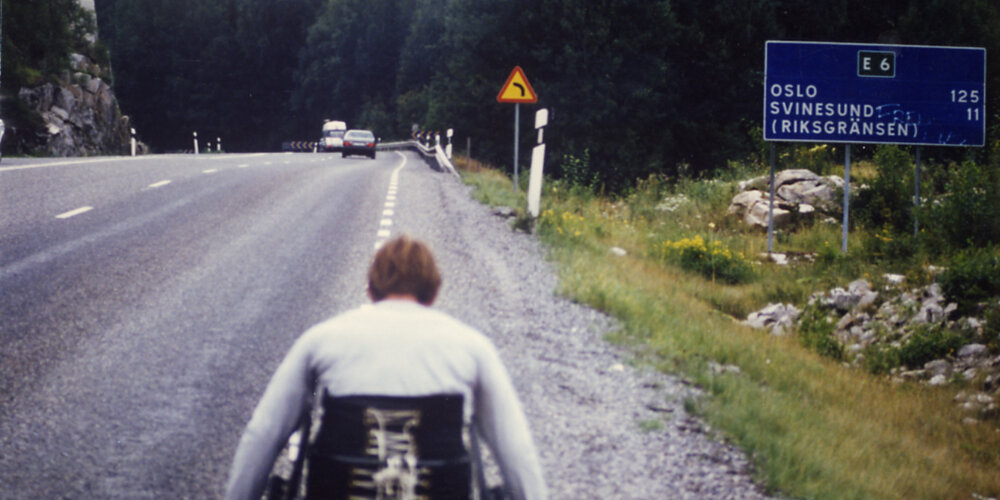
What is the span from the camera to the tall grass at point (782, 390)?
550 centimetres

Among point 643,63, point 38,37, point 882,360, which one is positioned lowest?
point 882,360

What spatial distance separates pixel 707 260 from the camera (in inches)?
619

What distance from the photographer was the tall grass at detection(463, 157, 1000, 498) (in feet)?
18.1

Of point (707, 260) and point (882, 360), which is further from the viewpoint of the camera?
point (707, 260)

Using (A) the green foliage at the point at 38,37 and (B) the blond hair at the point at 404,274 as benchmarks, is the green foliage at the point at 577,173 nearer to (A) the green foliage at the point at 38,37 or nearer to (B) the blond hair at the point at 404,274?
(B) the blond hair at the point at 404,274

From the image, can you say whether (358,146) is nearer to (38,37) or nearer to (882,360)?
(38,37)

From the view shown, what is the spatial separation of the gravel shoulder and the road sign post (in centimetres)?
885

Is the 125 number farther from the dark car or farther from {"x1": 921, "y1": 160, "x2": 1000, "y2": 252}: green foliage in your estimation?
the dark car

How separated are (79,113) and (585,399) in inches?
1611

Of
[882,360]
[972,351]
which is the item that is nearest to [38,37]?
[882,360]

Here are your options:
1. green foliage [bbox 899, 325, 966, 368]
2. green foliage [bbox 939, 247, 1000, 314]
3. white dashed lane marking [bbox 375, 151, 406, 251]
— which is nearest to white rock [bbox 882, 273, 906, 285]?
green foliage [bbox 939, 247, 1000, 314]

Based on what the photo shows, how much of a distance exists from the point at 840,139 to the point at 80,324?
14311mm

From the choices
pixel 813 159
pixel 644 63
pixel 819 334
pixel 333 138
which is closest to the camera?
pixel 819 334

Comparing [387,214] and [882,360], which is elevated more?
[387,214]
